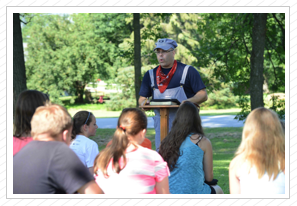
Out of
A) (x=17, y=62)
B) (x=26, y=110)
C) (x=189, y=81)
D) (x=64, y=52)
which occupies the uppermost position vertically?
(x=64, y=52)

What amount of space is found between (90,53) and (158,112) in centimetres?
2825

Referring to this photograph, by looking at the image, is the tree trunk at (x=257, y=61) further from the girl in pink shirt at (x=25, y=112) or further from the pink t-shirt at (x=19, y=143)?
the pink t-shirt at (x=19, y=143)

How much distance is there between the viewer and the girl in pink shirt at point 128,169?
2.53 metres

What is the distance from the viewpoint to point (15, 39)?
686cm

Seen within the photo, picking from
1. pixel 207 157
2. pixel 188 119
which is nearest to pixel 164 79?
pixel 188 119

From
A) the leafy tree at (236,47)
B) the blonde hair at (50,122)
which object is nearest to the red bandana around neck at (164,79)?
the blonde hair at (50,122)

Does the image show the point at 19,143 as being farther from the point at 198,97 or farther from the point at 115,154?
the point at 198,97

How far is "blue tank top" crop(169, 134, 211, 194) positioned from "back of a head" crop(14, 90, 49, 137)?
1349mm

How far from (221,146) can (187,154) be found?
8.76m

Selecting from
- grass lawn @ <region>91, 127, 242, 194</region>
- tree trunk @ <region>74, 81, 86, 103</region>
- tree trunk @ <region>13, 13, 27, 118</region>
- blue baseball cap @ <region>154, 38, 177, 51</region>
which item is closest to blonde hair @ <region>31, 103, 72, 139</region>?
blue baseball cap @ <region>154, 38, 177, 51</region>

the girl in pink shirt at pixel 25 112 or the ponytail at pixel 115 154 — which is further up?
the girl in pink shirt at pixel 25 112

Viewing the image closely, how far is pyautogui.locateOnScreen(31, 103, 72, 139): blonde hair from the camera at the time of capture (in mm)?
2268

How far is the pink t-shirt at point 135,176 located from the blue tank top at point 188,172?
69 cm

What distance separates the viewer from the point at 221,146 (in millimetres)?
11664
